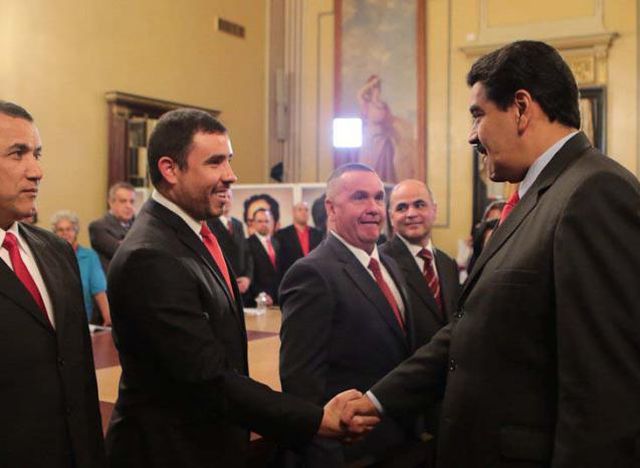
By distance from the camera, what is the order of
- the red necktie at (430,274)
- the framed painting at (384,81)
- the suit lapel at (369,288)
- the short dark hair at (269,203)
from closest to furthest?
the suit lapel at (369,288) < the red necktie at (430,274) < the short dark hair at (269,203) < the framed painting at (384,81)

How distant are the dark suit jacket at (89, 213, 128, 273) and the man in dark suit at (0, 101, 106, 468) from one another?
171 inches

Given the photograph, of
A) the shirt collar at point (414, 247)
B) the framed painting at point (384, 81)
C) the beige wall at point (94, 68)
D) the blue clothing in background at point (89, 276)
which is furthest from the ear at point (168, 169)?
the framed painting at point (384, 81)

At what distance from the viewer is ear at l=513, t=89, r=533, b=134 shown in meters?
1.84

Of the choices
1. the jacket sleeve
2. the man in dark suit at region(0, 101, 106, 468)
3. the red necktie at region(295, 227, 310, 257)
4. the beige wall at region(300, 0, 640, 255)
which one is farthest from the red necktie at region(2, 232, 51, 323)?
the beige wall at region(300, 0, 640, 255)

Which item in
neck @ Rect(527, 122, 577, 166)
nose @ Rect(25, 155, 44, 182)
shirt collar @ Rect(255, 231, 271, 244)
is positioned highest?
neck @ Rect(527, 122, 577, 166)

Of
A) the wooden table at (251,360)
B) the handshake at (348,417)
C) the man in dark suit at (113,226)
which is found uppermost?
the man in dark suit at (113,226)

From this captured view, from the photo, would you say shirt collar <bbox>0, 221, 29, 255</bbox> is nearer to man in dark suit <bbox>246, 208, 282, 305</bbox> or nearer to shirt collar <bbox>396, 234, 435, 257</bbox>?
shirt collar <bbox>396, 234, 435, 257</bbox>

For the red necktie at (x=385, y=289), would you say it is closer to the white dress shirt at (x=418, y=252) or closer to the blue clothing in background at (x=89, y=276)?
the white dress shirt at (x=418, y=252)

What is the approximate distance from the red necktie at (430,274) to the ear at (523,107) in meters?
1.80

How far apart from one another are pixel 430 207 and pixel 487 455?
236 cm

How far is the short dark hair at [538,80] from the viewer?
1827 millimetres

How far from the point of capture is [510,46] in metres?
1.89

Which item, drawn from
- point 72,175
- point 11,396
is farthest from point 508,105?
point 72,175

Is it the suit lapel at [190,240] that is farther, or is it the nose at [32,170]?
the suit lapel at [190,240]
